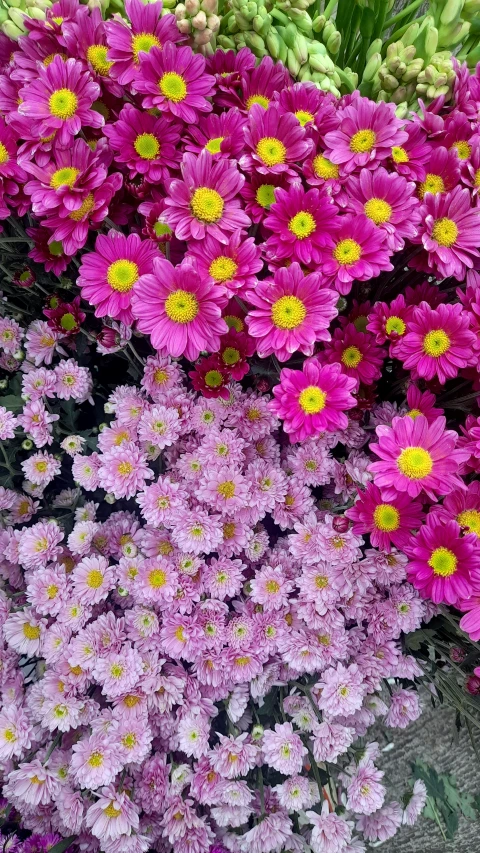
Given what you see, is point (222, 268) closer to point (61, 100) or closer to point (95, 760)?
point (61, 100)

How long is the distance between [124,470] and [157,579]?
0.15m

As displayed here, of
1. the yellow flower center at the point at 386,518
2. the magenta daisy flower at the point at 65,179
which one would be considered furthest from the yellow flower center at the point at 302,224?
the yellow flower center at the point at 386,518

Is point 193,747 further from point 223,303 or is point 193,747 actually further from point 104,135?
point 104,135

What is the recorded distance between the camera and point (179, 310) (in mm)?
702

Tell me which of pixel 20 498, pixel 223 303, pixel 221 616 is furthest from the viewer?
pixel 20 498

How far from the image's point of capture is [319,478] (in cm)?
83

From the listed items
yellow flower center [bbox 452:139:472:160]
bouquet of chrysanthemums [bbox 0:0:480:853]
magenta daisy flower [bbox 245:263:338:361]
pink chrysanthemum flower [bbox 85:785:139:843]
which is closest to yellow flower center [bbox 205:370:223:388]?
bouquet of chrysanthemums [bbox 0:0:480:853]

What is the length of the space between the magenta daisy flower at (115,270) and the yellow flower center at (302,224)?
171mm

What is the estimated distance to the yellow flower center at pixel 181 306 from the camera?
2.30ft

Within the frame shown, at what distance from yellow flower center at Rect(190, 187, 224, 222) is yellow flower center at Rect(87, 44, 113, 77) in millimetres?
218

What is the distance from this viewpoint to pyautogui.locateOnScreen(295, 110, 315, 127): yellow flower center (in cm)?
77

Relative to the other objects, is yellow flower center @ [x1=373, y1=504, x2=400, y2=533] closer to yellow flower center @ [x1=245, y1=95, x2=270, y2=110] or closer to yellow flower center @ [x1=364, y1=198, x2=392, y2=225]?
yellow flower center @ [x1=364, y1=198, x2=392, y2=225]

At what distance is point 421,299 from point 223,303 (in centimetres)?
29

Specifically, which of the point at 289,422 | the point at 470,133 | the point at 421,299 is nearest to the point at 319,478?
the point at 289,422
